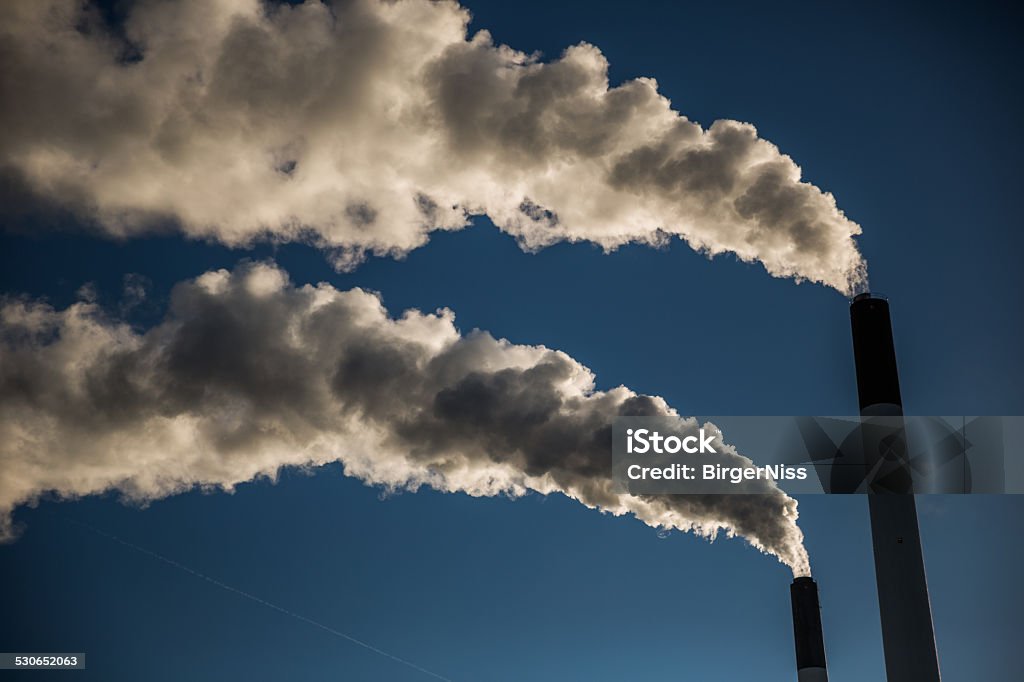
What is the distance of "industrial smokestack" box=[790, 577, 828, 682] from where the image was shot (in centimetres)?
2919

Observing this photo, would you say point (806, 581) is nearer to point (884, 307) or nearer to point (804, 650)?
point (804, 650)

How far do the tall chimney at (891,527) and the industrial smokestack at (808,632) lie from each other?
13.0 ft

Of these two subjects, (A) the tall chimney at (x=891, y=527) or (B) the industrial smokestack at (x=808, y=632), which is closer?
(A) the tall chimney at (x=891, y=527)

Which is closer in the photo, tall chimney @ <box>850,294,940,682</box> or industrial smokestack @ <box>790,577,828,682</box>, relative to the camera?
tall chimney @ <box>850,294,940,682</box>

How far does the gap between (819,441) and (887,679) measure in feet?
21.2

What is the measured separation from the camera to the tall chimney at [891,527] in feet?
82.3

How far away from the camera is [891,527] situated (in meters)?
26.5

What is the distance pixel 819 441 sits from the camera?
28.2 meters

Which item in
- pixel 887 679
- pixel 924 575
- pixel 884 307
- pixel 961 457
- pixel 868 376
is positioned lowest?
pixel 887 679

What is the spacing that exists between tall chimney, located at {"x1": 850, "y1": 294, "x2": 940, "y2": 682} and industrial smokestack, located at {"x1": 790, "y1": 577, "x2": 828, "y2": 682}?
396cm

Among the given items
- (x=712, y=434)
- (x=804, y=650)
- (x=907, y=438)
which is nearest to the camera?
(x=907, y=438)

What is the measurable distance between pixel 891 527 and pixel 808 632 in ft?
16.8

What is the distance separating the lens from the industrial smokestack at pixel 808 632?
29.2m

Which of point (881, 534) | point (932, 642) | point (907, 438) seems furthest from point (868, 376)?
point (932, 642)
